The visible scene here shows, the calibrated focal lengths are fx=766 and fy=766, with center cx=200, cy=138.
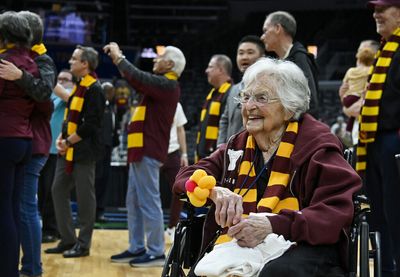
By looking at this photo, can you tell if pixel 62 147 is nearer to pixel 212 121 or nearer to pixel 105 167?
pixel 212 121

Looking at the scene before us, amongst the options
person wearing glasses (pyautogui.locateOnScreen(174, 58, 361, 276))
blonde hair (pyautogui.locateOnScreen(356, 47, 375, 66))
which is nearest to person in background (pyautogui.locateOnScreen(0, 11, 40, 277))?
person wearing glasses (pyautogui.locateOnScreen(174, 58, 361, 276))

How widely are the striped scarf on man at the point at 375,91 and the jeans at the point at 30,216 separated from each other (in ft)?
6.29

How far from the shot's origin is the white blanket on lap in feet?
8.09

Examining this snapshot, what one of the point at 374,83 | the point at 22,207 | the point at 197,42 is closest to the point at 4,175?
the point at 22,207

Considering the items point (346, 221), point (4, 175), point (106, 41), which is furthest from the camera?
point (106, 41)

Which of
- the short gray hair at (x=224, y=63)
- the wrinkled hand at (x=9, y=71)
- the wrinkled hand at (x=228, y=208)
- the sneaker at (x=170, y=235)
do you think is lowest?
the sneaker at (x=170, y=235)

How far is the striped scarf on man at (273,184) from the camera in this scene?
2744mm

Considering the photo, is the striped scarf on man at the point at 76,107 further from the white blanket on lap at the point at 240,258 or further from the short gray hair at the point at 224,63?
the white blanket on lap at the point at 240,258

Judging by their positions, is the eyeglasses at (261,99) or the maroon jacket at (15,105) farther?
the maroon jacket at (15,105)

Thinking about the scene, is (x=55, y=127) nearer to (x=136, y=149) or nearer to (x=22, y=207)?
(x=136, y=149)

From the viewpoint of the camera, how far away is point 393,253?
4004mm

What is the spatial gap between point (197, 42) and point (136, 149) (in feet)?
56.1

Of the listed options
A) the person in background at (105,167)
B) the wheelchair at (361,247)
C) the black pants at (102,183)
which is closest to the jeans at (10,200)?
the wheelchair at (361,247)

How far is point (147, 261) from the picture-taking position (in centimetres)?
546
